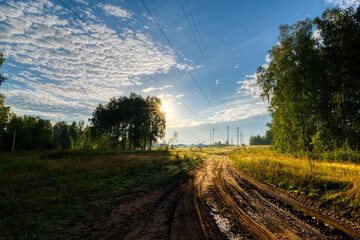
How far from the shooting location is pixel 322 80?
17.5m

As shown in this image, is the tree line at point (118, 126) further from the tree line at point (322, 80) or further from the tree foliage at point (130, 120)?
the tree line at point (322, 80)

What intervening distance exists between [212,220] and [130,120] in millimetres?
49994

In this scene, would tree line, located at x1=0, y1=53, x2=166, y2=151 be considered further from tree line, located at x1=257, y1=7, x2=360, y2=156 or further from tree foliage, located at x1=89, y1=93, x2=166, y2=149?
tree line, located at x1=257, y1=7, x2=360, y2=156

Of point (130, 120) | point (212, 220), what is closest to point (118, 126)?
point (130, 120)

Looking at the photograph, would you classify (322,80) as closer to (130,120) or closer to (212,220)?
(212,220)

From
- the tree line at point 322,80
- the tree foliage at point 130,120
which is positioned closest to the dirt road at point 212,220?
the tree line at point 322,80

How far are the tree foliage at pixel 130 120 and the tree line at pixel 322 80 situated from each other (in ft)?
131

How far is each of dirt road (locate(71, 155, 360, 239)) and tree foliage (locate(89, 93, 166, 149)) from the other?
4598 centimetres

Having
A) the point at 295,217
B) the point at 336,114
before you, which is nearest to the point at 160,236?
the point at 295,217

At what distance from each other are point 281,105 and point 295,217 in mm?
20659

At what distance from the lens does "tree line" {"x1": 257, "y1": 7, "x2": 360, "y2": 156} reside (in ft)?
50.0

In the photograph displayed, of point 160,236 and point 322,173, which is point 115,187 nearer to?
point 160,236

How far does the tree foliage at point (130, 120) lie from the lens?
Result: 4844 centimetres

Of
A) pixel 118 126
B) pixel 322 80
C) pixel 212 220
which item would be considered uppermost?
pixel 322 80
